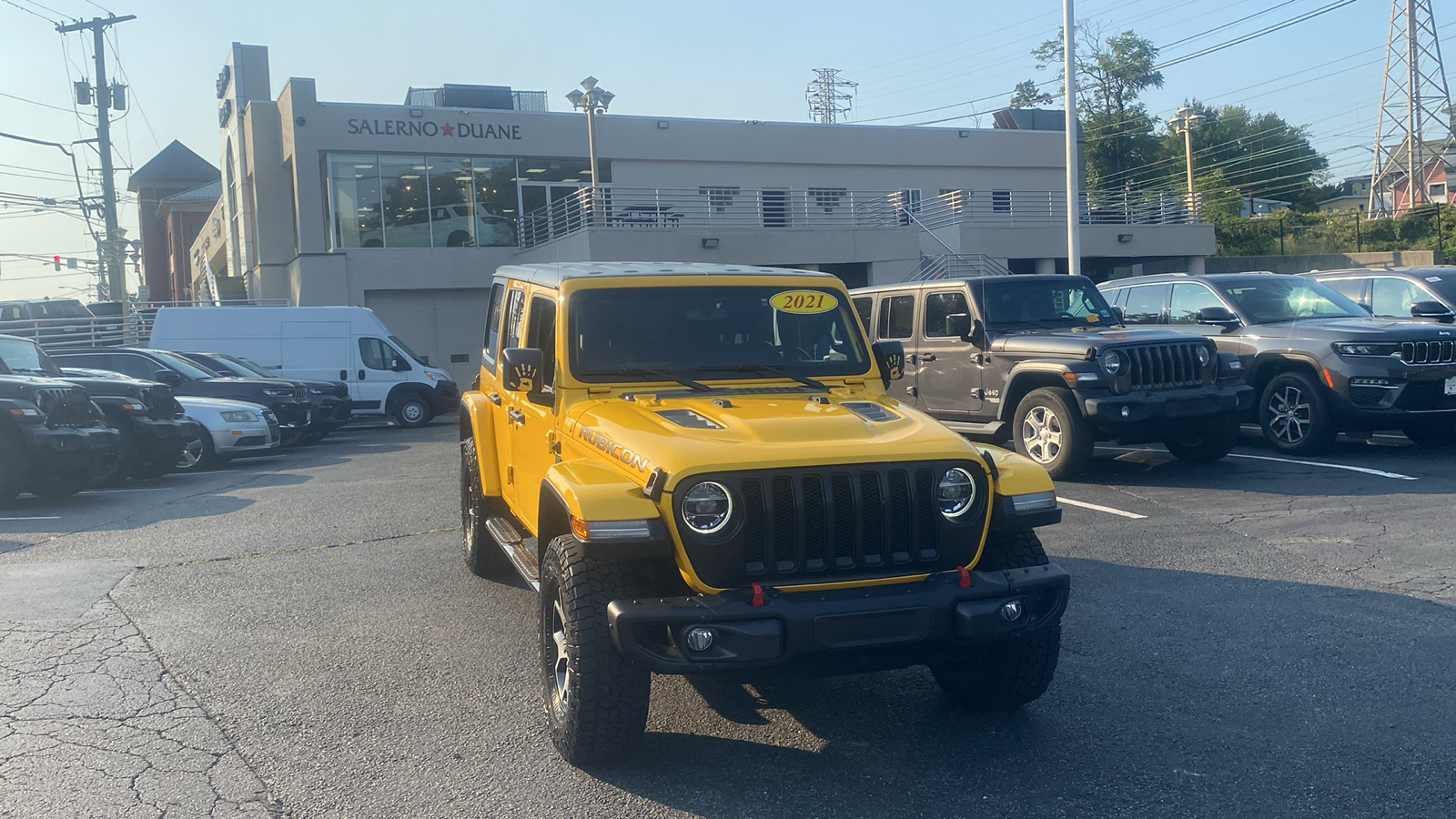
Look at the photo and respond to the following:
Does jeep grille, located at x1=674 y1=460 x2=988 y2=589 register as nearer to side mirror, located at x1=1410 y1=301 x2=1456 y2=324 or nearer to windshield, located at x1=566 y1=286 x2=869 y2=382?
windshield, located at x1=566 y1=286 x2=869 y2=382

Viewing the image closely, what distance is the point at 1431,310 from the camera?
1153cm

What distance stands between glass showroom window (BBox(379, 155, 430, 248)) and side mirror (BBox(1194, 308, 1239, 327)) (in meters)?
24.1

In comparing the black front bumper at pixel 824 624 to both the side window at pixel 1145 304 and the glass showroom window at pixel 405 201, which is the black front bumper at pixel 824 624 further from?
the glass showroom window at pixel 405 201

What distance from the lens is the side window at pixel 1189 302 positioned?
12.1m

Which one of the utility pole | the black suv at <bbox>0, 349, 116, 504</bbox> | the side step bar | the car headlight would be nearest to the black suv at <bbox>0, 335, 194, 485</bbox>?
the black suv at <bbox>0, 349, 116, 504</bbox>

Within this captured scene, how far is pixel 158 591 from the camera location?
732 cm

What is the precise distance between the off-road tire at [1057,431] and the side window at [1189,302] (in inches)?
117

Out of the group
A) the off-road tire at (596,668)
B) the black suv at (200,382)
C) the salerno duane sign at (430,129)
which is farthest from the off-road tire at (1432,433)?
the salerno duane sign at (430,129)

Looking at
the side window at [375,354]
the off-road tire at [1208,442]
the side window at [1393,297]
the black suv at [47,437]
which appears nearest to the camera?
the off-road tire at [1208,442]

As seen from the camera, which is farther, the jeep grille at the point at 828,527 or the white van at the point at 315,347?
the white van at the point at 315,347

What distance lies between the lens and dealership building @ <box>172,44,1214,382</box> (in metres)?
29.0

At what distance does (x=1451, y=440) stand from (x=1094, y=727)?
9.41 m

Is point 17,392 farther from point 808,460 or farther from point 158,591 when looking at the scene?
point 808,460

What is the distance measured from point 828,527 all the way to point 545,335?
2.20m
